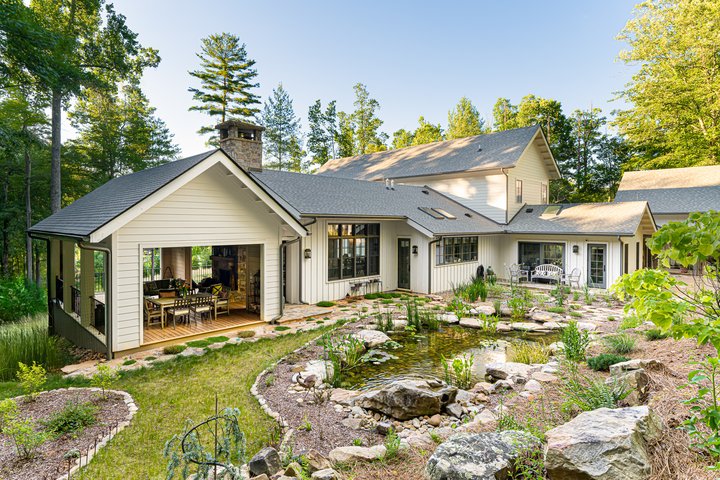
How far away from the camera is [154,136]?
937 inches

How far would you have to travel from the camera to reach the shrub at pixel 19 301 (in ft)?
38.2

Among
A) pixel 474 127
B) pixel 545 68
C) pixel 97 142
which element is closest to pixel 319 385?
pixel 97 142

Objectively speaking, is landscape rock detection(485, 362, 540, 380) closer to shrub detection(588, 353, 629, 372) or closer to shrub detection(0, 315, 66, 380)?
shrub detection(588, 353, 629, 372)

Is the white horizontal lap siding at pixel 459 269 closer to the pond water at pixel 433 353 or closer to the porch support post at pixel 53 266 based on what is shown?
the pond water at pixel 433 353

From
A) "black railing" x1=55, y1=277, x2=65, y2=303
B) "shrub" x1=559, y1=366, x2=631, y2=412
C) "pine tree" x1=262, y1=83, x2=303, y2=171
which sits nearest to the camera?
"shrub" x1=559, y1=366, x2=631, y2=412

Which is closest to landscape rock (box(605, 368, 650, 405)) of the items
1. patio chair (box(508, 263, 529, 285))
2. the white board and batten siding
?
the white board and batten siding

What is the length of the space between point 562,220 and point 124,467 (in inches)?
655

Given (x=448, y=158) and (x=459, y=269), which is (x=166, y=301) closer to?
(x=459, y=269)

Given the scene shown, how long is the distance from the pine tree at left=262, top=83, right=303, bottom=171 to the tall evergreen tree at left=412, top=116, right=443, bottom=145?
485 inches

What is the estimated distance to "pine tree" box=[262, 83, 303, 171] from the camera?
111ft

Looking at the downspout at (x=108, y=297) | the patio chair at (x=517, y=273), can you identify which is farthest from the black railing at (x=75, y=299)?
the patio chair at (x=517, y=273)

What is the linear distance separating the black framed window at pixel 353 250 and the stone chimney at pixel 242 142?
346cm

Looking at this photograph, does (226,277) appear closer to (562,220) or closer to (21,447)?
(21,447)

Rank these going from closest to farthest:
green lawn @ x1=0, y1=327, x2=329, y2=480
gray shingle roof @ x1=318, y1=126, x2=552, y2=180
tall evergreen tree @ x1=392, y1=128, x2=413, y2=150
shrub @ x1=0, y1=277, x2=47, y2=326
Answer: green lawn @ x1=0, y1=327, x2=329, y2=480 → shrub @ x1=0, y1=277, x2=47, y2=326 → gray shingle roof @ x1=318, y1=126, x2=552, y2=180 → tall evergreen tree @ x1=392, y1=128, x2=413, y2=150
